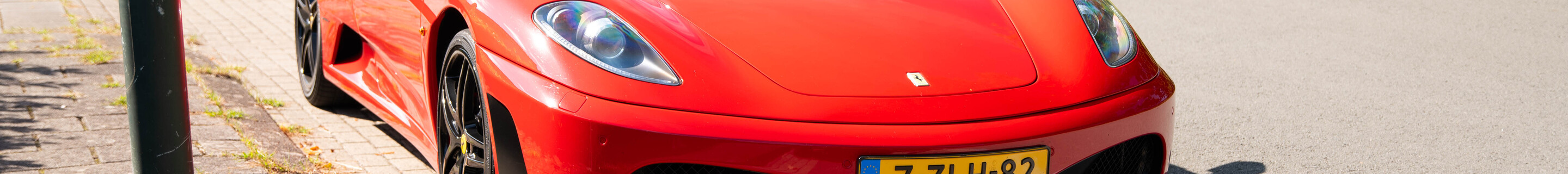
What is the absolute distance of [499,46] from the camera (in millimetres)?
2350

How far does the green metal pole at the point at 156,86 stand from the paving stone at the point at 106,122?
168 cm

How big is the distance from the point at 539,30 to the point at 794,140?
0.53 meters

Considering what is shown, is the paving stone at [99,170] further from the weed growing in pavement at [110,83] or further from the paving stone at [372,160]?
the weed growing in pavement at [110,83]

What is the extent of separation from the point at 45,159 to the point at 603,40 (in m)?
1.70

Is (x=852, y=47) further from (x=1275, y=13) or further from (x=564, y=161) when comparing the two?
(x=1275, y=13)

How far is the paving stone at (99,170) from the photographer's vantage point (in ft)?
9.78

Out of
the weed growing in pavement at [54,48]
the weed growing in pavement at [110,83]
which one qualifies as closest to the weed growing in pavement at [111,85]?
the weed growing in pavement at [110,83]

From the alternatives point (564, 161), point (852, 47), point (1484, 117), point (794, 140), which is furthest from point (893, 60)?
point (1484, 117)

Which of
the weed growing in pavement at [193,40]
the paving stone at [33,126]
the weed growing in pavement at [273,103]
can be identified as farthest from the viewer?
the weed growing in pavement at [193,40]

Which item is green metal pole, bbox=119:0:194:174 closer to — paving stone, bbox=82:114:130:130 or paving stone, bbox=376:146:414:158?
paving stone, bbox=376:146:414:158

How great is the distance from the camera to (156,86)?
1890 mm

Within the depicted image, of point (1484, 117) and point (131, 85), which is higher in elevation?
point (131, 85)

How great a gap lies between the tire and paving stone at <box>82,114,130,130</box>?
0.55 meters

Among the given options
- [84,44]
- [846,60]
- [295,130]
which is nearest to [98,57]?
[84,44]
